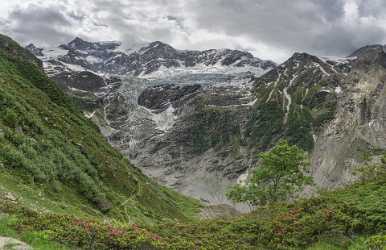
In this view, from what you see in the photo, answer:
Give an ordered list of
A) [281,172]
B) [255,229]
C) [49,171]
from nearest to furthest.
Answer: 1. [255,229]
2. [49,171]
3. [281,172]

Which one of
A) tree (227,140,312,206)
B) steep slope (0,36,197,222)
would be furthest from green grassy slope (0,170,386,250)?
tree (227,140,312,206)

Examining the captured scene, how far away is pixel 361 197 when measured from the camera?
100 ft

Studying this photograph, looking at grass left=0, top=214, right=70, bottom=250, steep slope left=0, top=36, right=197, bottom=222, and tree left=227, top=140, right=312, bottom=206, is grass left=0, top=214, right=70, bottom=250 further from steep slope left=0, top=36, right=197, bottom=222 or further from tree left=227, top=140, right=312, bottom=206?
tree left=227, top=140, right=312, bottom=206

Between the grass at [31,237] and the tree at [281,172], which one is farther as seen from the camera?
the tree at [281,172]

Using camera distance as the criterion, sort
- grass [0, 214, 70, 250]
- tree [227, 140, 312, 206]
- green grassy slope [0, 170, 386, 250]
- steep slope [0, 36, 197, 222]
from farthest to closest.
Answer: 1. tree [227, 140, 312, 206]
2. steep slope [0, 36, 197, 222]
3. green grassy slope [0, 170, 386, 250]
4. grass [0, 214, 70, 250]

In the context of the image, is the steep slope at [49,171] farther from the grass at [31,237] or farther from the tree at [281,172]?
the tree at [281,172]

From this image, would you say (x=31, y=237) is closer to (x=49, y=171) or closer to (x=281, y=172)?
(x=49, y=171)

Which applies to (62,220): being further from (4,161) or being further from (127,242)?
(4,161)

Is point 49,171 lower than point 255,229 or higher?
higher

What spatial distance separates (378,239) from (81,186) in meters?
35.3

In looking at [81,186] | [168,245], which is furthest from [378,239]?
[81,186]

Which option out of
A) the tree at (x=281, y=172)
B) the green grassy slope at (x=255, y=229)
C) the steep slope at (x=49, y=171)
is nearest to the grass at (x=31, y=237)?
the green grassy slope at (x=255, y=229)

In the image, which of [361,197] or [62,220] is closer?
[62,220]

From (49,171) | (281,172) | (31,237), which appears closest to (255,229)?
(31,237)
